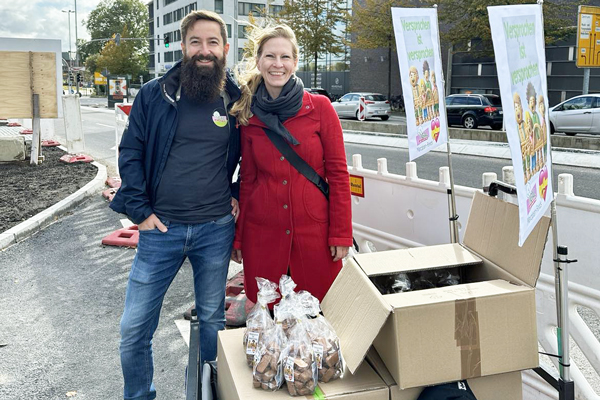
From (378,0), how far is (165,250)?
38.4 meters

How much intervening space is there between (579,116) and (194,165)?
1958 cm

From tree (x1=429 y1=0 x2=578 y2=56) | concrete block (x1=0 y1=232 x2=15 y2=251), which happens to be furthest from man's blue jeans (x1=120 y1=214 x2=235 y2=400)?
tree (x1=429 y1=0 x2=578 y2=56)

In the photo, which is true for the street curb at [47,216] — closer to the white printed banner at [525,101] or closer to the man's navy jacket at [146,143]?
the man's navy jacket at [146,143]

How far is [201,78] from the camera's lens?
2.87 meters

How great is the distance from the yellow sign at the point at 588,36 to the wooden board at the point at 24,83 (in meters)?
16.8

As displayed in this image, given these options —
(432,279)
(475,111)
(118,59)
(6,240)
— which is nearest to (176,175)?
(432,279)

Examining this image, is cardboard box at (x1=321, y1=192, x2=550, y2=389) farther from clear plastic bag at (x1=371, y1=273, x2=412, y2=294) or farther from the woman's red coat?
the woman's red coat

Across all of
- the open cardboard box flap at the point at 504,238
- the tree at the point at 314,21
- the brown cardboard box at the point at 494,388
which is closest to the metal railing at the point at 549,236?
the open cardboard box flap at the point at 504,238

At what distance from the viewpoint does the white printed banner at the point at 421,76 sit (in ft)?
10.8

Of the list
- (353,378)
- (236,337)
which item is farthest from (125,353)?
(353,378)

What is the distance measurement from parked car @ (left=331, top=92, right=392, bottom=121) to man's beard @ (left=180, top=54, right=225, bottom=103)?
2726 centimetres

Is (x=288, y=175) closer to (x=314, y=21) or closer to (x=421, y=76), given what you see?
(x=421, y=76)

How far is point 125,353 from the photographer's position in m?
2.95

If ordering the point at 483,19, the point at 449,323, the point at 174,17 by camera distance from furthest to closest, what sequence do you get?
the point at 174,17 < the point at 483,19 < the point at 449,323
